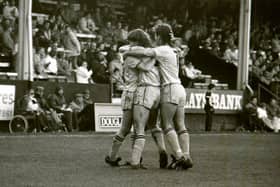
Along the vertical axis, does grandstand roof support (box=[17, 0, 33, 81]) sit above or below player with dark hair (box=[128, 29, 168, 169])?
above

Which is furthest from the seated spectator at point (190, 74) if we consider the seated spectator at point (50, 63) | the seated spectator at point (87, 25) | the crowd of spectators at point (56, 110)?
the seated spectator at point (50, 63)

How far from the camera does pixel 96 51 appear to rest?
27.9 meters

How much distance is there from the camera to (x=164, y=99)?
11805 mm

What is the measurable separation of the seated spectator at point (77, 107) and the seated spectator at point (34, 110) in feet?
4.96

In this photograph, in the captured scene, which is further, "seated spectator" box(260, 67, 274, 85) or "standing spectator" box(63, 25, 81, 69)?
"seated spectator" box(260, 67, 274, 85)

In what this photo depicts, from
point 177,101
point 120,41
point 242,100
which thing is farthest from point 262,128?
point 177,101

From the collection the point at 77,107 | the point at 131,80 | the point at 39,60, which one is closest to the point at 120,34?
the point at 39,60

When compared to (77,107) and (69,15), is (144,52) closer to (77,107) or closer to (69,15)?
(77,107)

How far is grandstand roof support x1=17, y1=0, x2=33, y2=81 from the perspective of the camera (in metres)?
24.5

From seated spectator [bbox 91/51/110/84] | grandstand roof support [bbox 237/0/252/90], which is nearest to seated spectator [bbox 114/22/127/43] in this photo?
seated spectator [bbox 91/51/110/84]

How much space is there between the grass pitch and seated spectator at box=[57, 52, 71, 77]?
8.34 m

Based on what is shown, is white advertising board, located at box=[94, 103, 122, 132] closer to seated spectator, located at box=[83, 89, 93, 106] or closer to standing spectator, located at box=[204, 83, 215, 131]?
seated spectator, located at box=[83, 89, 93, 106]

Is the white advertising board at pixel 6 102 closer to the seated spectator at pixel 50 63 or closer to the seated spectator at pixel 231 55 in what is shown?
the seated spectator at pixel 50 63

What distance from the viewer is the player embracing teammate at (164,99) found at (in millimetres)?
11719
